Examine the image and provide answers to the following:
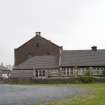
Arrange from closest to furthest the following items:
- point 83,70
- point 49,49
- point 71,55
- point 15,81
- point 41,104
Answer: point 41,104, point 15,81, point 83,70, point 71,55, point 49,49

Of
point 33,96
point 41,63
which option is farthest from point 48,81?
point 33,96

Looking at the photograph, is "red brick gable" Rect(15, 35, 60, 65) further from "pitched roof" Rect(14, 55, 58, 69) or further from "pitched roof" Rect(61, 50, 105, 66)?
"pitched roof" Rect(61, 50, 105, 66)

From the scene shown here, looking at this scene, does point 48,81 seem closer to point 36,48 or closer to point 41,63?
point 41,63

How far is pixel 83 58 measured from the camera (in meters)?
79.4

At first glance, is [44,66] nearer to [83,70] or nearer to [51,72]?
[51,72]

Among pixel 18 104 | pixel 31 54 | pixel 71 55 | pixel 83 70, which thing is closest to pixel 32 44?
pixel 31 54

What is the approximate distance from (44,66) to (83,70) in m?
8.69

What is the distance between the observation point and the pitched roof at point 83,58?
252ft

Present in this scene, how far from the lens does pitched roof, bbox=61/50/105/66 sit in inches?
3024

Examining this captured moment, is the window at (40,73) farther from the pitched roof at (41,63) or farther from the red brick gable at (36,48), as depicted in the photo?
the red brick gable at (36,48)

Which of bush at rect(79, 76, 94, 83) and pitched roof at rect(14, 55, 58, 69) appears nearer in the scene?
bush at rect(79, 76, 94, 83)

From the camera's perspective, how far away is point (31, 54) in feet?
310

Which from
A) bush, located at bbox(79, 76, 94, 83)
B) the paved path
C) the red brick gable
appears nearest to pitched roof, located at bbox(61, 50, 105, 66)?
the red brick gable

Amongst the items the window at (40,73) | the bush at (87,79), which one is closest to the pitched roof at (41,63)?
the window at (40,73)
